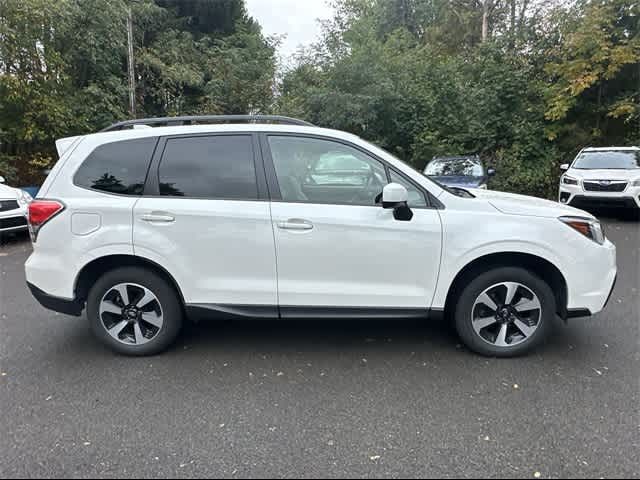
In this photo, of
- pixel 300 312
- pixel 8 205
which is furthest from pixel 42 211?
pixel 8 205

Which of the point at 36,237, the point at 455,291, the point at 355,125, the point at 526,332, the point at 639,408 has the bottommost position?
the point at 639,408

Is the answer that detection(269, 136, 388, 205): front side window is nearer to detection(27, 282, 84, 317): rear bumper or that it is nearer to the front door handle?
the front door handle

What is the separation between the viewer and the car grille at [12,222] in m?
7.43

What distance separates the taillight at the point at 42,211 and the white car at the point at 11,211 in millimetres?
5195

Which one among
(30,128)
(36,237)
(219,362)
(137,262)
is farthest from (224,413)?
(30,128)

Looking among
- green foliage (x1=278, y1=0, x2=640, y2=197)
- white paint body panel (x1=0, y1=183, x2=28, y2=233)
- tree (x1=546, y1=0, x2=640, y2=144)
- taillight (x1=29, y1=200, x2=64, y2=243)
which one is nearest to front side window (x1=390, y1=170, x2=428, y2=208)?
taillight (x1=29, y1=200, x2=64, y2=243)

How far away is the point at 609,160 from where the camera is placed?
30.9 ft

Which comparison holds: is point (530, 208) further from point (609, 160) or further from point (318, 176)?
point (609, 160)

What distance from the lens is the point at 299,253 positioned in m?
3.20

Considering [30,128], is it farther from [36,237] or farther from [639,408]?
[639,408]

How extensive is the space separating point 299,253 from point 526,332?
5.98 ft

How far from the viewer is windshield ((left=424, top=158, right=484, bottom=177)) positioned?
368 inches

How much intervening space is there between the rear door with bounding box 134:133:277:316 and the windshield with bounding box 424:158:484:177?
7.02 metres

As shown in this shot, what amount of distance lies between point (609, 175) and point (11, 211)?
11.3 m
